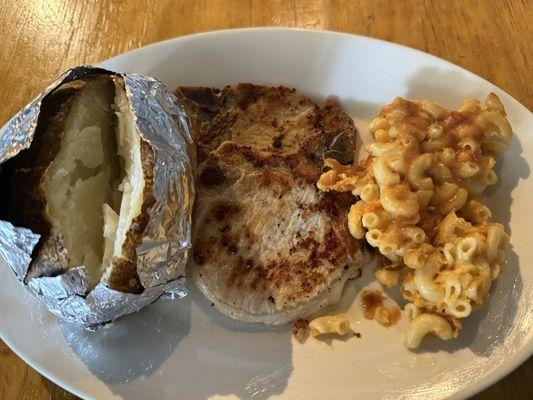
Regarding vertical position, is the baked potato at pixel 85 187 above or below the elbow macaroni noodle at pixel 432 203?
above

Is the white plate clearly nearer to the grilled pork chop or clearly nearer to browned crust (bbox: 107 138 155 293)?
the grilled pork chop

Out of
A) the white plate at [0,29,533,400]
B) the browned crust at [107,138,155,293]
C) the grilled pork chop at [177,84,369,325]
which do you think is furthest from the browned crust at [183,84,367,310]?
the browned crust at [107,138,155,293]

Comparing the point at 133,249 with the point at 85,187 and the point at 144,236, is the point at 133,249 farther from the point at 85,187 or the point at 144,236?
the point at 85,187

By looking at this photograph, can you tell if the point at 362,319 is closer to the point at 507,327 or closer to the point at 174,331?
the point at 507,327

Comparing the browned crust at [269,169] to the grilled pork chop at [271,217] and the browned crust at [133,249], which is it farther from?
the browned crust at [133,249]

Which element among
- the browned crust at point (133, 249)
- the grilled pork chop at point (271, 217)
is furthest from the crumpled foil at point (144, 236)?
the grilled pork chop at point (271, 217)

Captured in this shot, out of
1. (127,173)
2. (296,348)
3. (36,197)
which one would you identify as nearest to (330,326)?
(296,348)

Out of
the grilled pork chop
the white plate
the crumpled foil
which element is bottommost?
the white plate
